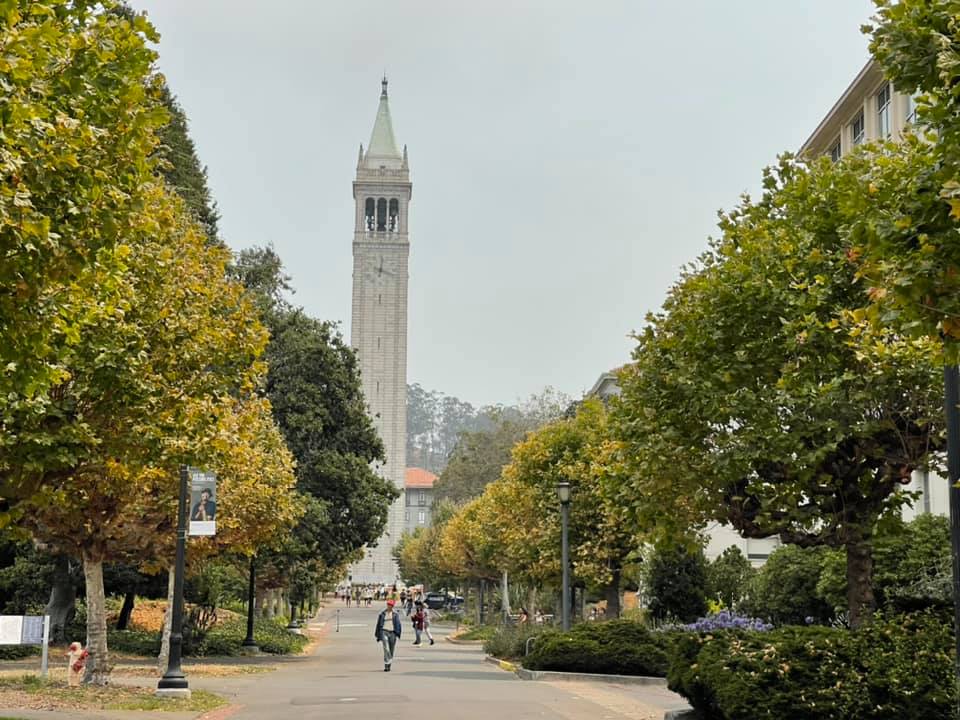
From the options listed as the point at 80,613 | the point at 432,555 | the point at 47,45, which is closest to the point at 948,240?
the point at 47,45

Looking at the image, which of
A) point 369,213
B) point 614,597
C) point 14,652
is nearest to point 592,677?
point 614,597

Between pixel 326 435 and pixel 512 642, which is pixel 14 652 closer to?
pixel 512 642

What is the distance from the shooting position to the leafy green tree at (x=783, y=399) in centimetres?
1694

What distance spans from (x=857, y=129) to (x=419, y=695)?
37.1 metres

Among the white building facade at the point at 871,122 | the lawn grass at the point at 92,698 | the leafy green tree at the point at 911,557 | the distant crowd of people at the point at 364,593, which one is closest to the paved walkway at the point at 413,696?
the lawn grass at the point at 92,698

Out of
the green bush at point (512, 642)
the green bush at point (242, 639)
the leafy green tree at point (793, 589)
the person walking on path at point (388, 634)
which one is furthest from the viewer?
the green bush at point (242, 639)

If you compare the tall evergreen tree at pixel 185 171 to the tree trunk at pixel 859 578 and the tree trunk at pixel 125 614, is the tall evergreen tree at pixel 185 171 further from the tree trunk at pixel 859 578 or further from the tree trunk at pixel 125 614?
the tree trunk at pixel 859 578

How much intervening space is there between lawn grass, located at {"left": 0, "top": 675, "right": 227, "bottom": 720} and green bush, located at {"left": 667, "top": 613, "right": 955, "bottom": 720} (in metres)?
8.95

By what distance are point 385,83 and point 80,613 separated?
120763mm

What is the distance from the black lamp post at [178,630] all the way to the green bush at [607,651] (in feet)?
30.8

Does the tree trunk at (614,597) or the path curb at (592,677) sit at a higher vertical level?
the tree trunk at (614,597)

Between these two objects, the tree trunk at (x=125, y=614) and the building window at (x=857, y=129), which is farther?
the building window at (x=857, y=129)

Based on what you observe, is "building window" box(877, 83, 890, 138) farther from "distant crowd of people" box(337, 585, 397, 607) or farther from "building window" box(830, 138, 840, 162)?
"distant crowd of people" box(337, 585, 397, 607)

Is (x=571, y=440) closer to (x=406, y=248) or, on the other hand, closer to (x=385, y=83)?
(x=406, y=248)
